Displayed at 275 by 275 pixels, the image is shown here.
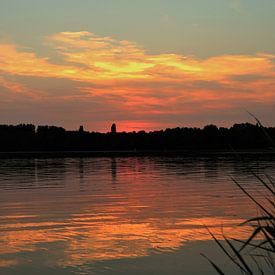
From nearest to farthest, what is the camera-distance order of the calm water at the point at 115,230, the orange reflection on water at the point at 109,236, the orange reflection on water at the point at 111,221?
the calm water at the point at 115,230, the orange reflection on water at the point at 109,236, the orange reflection on water at the point at 111,221

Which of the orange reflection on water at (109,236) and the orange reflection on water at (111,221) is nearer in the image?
the orange reflection on water at (109,236)

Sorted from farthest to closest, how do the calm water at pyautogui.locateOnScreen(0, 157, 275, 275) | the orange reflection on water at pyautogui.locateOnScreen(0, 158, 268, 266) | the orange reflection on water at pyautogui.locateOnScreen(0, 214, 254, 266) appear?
the orange reflection on water at pyautogui.locateOnScreen(0, 158, 268, 266), the orange reflection on water at pyautogui.locateOnScreen(0, 214, 254, 266), the calm water at pyautogui.locateOnScreen(0, 157, 275, 275)

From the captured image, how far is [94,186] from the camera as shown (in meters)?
37.8

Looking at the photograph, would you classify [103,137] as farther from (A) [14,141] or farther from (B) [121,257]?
(B) [121,257]

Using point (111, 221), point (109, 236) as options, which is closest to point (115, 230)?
point (109, 236)

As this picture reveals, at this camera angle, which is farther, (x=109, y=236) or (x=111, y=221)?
(x=111, y=221)

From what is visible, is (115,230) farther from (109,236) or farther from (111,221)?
(111,221)

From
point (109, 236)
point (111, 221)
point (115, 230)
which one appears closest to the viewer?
point (109, 236)

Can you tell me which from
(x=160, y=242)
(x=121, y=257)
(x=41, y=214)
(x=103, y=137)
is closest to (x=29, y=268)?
(x=121, y=257)

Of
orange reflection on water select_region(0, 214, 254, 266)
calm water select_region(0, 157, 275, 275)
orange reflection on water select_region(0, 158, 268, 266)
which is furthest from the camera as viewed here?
orange reflection on water select_region(0, 158, 268, 266)

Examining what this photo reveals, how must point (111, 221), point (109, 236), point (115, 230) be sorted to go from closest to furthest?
point (109, 236)
point (115, 230)
point (111, 221)

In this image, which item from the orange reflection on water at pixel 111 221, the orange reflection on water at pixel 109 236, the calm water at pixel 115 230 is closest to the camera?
the calm water at pixel 115 230

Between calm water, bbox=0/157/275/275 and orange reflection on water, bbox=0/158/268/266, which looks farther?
orange reflection on water, bbox=0/158/268/266

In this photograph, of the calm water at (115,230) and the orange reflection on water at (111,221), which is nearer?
the calm water at (115,230)
